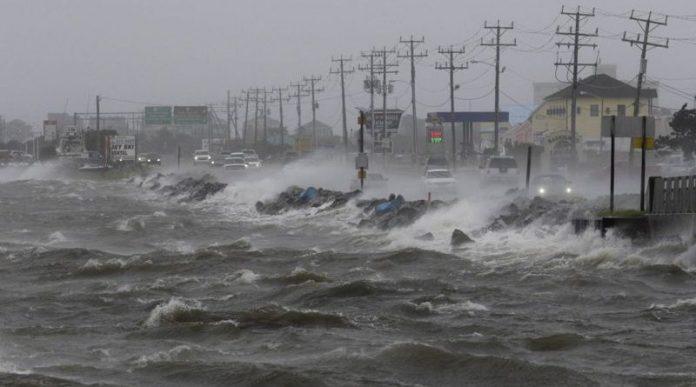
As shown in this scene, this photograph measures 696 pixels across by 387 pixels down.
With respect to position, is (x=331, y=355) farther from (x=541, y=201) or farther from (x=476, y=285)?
(x=541, y=201)

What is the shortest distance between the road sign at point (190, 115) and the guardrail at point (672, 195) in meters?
101

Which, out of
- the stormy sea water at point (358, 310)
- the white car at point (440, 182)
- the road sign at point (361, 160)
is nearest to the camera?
the stormy sea water at point (358, 310)

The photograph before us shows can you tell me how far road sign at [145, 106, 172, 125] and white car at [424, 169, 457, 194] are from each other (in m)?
74.8

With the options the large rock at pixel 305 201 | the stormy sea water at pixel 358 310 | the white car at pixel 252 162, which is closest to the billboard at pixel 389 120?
the white car at pixel 252 162

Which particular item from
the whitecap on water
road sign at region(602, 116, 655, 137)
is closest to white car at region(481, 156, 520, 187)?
road sign at region(602, 116, 655, 137)

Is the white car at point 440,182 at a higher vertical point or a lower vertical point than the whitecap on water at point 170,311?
lower

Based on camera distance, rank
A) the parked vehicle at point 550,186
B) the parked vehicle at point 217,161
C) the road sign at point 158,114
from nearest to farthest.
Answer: the parked vehicle at point 550,186 < the parked vehicle at point 217,161 < the road sign at point 158,114

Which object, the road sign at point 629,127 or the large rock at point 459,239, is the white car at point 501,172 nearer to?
the large rock at point 459,239

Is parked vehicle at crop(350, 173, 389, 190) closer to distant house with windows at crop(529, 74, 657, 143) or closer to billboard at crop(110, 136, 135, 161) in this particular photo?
distant house with windows at crop(529, 74, 657, 143)

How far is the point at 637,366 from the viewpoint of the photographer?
13.1 m

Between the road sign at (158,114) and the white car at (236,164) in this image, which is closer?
the white car at (236,164)

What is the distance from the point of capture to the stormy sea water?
13219mm

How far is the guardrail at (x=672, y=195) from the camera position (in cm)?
2352

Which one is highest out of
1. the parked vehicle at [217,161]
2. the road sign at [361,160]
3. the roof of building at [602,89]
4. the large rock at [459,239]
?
the roof of building at [602,89]
